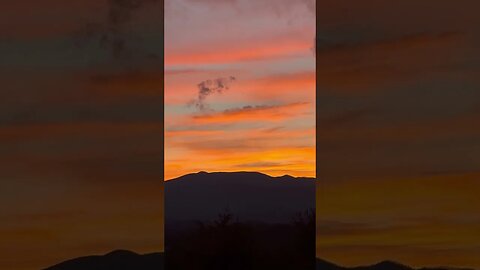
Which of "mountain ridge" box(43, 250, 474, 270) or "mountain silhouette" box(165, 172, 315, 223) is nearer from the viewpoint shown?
"mountain ridge" box(43, 250, 474, 270)

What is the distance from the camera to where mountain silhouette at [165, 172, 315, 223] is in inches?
233
